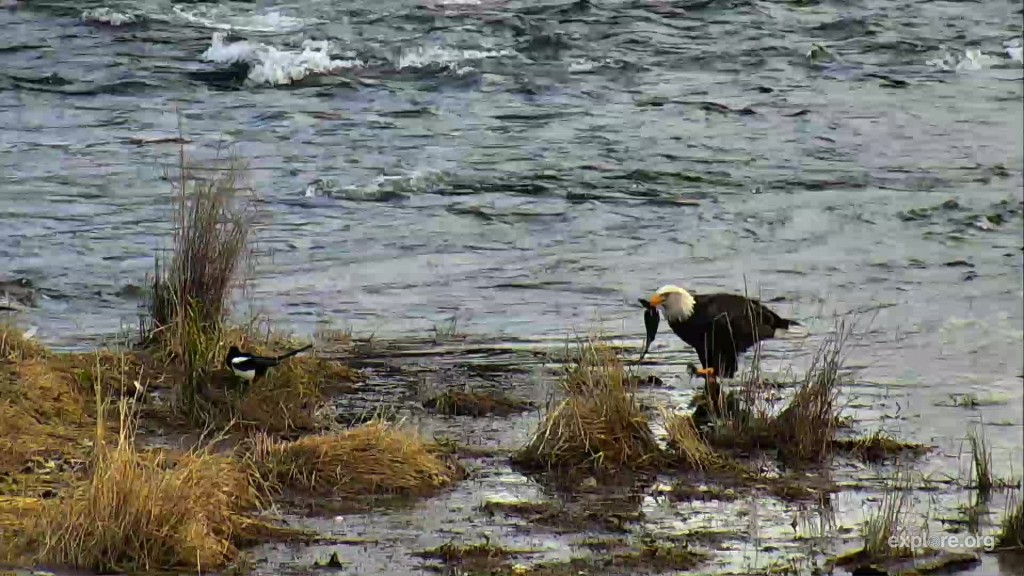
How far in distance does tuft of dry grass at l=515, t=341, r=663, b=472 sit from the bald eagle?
1.66 m

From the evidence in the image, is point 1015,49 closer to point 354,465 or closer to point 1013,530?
point 1013,530

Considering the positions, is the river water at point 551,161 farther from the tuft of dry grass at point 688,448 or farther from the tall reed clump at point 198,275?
the tall reed clump at point 198,275

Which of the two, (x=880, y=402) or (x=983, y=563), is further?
(x=880, y=402)

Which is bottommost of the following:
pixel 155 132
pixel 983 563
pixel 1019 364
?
pixel 155 132

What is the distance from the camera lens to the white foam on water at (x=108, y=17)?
22.3 meters

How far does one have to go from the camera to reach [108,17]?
22.4 metres

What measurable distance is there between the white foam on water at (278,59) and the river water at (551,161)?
4cm

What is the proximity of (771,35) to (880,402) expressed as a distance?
553 inches

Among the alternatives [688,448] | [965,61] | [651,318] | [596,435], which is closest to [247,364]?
[596,435]

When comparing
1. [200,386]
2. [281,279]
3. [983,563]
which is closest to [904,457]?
[983,563]

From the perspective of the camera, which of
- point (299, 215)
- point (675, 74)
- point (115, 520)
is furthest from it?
point (675, 74)

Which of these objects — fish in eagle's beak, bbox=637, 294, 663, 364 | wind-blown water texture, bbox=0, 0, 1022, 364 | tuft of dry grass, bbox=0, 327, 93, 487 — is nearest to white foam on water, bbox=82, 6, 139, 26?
wind-blown water texture, bbox=0, 0, 1022, 364

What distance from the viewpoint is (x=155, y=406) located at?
8055mm

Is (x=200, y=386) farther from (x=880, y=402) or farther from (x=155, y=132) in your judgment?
(x=155, y=132)
